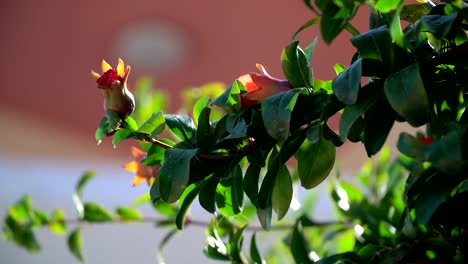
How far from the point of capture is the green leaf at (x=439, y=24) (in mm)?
506

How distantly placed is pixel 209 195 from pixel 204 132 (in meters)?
0.07

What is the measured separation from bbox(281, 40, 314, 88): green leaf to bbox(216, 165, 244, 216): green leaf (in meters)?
0.10

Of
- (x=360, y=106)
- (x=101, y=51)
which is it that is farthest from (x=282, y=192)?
(x=101, y=51)

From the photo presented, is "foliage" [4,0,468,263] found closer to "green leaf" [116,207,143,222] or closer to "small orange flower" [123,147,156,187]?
"small orange flower" [123,147,156,187]

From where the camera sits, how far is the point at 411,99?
0.47 metres

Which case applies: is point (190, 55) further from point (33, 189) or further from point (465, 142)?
point (465, 142)

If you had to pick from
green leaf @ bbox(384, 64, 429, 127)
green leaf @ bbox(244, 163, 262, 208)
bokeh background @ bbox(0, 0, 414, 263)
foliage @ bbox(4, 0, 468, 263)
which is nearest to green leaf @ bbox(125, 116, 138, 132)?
foliage @ bbox(4, 0, 468, 263)

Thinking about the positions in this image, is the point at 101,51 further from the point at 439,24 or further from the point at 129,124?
the point at 439,24

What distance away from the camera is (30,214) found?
1.18 m

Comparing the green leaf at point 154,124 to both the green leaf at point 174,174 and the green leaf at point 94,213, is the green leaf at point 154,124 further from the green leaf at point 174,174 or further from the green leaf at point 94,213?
the green leaf at point 94,213

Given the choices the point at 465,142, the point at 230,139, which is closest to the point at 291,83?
the point at 230,139

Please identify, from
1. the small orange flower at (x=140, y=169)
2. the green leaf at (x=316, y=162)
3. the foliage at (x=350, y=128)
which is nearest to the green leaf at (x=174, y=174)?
the foliage at (x=350, y=128)

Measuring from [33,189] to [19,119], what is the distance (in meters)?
1.27

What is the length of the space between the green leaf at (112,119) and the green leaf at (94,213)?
521 millimetres
